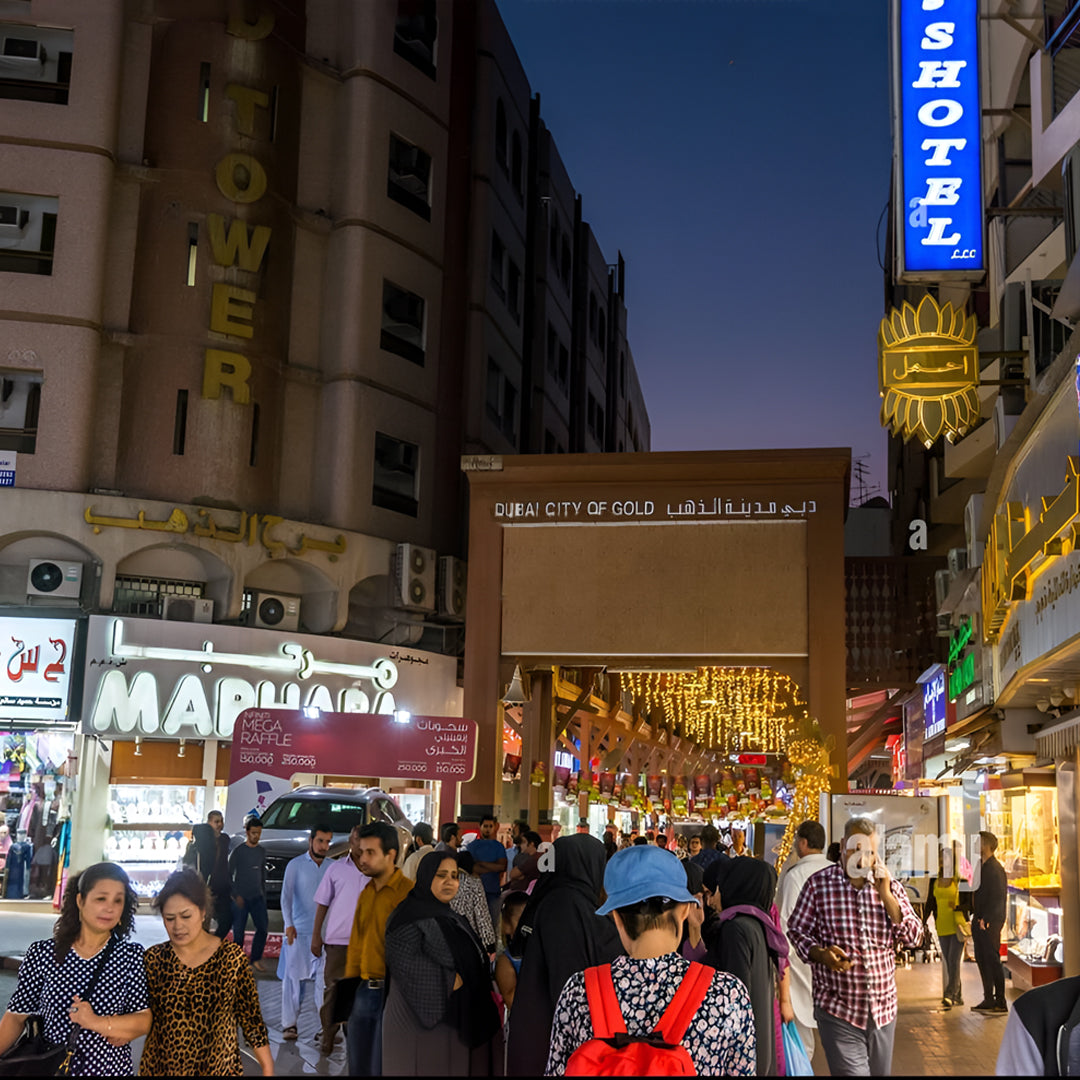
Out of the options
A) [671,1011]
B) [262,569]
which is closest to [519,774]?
[262,569]

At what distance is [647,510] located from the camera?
2073 cm

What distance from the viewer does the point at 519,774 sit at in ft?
99.7

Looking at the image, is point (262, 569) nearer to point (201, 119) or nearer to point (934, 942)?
point (201, 119)

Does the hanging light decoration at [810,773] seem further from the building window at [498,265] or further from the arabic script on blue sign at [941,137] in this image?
the building window at [498,265]

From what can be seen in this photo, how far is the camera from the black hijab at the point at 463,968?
6383 millimetres

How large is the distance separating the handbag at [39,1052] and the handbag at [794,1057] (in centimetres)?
342

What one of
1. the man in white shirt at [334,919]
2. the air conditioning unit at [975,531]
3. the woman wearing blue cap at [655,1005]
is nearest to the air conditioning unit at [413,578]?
the air conditioning unit at [975,531]

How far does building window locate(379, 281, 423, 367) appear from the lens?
102ft

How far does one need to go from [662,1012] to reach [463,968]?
9.96 ft

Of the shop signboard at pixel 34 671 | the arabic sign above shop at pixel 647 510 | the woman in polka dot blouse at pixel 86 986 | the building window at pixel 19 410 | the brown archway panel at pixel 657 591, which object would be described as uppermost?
the building window at pixel 19 410

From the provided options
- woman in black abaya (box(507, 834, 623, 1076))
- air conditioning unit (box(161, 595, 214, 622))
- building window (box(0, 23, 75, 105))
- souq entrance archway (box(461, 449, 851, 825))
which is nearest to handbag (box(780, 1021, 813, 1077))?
woman in black abaya (box(507, 834, 623, 1076))

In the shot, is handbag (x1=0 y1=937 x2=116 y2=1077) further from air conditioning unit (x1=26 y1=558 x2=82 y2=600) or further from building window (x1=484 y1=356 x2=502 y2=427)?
building window (x1=484 y1=356 x2=502 y2=427)

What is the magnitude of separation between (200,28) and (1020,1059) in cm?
2852

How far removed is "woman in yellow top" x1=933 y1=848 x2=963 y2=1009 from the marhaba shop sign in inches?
499
